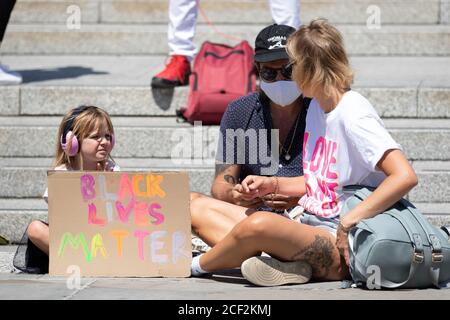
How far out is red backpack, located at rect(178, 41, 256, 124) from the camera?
6699mm

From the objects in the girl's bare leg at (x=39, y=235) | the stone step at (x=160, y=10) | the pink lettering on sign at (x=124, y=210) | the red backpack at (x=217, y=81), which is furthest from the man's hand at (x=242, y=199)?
the stone step at (x=160, y=10)

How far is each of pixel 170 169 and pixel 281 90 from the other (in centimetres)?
147

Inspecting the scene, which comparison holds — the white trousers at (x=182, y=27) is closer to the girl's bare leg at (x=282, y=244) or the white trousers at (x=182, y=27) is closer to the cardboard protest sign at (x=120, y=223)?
the cardboard protest sign at (x=120, y=223)

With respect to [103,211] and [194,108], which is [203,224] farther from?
[194,108]

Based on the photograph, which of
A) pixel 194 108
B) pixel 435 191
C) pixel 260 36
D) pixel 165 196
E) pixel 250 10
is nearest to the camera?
pixel 165 196

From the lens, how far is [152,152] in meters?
6.70

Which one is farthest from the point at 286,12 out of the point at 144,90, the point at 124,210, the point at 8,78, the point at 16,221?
the point at 124,210

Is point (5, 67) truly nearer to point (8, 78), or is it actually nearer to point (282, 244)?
point (8, 78)

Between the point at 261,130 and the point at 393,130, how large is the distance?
1.48m

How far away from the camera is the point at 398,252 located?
14.4 ft

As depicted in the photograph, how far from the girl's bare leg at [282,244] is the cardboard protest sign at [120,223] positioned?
264mm

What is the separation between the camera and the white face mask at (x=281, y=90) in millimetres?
5125
